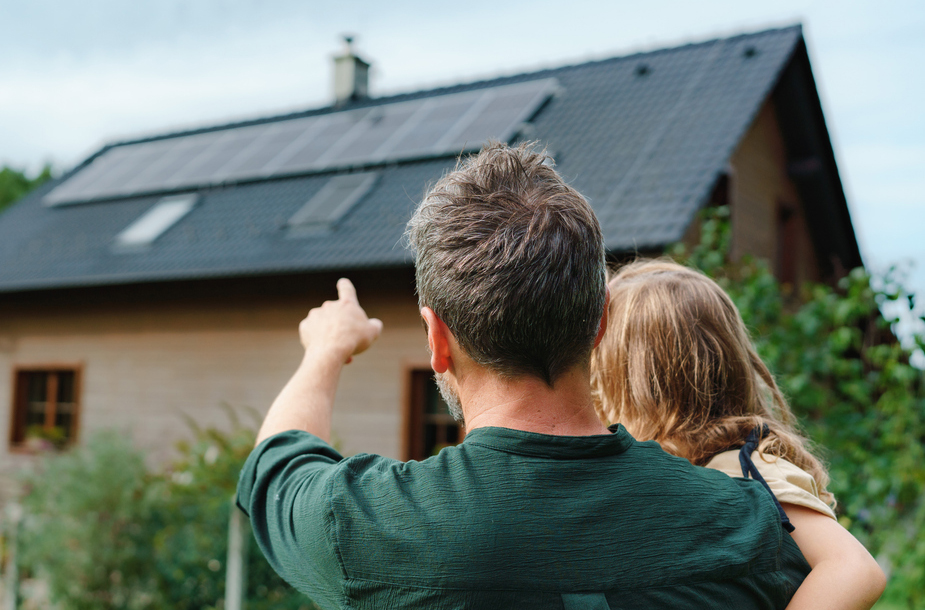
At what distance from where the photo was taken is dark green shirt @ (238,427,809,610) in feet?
3.50

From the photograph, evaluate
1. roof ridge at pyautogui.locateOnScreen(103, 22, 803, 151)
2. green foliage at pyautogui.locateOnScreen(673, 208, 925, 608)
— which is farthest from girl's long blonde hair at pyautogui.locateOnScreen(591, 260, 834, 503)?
roof ridge at pyautogui.locateOnScreen(103, 22, 803, 151)

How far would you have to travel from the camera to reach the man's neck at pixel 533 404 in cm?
119

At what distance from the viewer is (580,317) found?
3.96ft

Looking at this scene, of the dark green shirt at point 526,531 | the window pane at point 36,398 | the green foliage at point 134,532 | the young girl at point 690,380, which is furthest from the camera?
the window pane at point 36,398

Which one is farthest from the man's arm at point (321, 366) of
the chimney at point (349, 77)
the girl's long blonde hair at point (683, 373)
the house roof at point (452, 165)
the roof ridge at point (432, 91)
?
the chimney at point (349, 77)

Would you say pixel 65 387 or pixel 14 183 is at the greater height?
pixel 14 183

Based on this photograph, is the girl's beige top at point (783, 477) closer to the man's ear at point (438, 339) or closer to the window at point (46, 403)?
the man's ear at point (438, 339)

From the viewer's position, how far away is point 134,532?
19.9ft

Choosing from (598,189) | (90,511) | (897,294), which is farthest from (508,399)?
(598,189)

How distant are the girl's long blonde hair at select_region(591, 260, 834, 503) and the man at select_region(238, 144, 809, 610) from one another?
0.39 m

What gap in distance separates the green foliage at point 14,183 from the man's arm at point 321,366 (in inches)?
1788

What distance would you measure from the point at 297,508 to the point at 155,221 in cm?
1075

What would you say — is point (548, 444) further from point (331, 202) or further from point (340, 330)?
point (331, 202)

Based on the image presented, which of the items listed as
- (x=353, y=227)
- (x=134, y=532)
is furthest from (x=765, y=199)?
(x=134, y=532)
